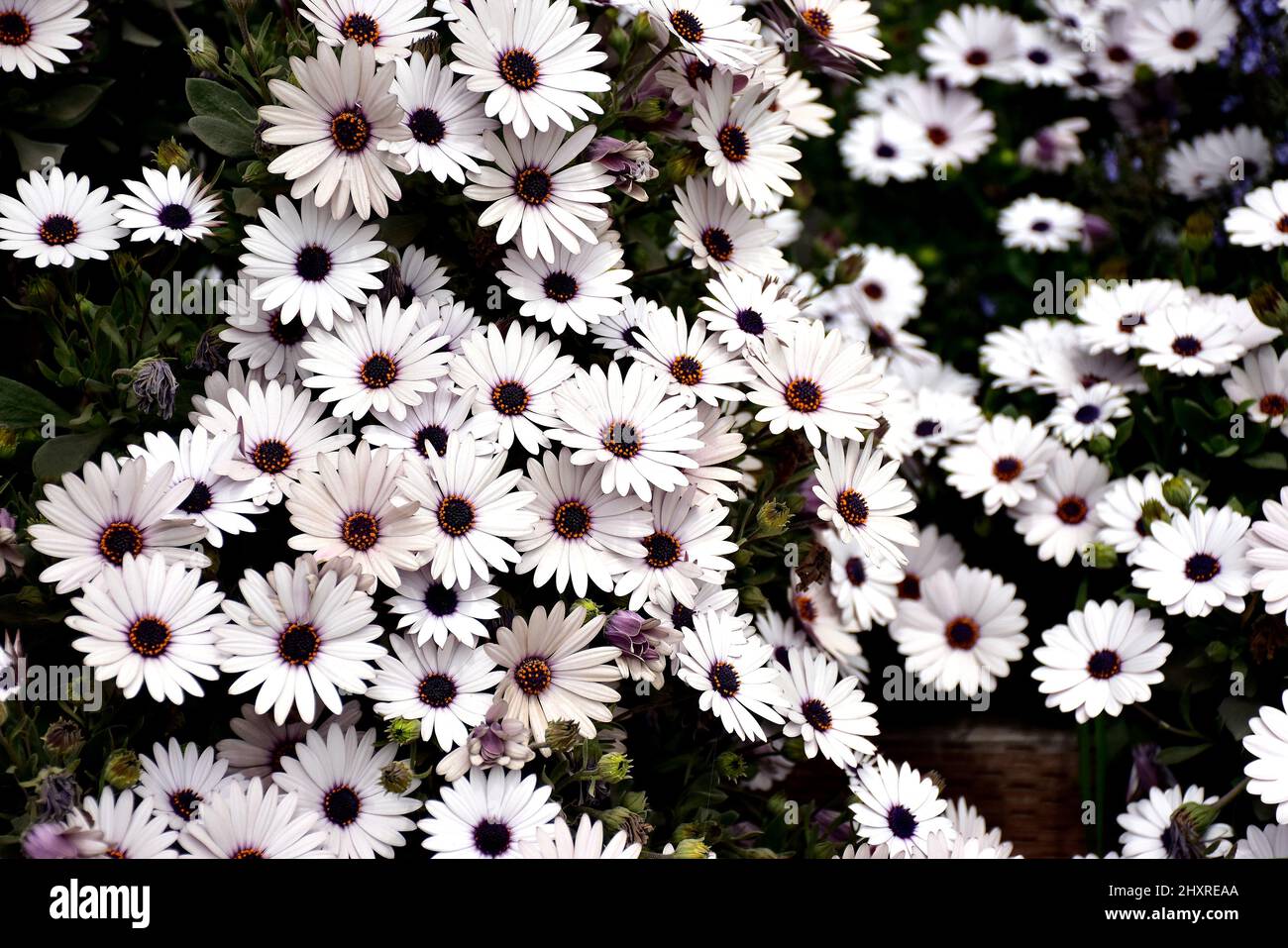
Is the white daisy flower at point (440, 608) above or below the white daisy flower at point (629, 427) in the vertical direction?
below

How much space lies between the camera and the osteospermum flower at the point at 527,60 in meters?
1.65

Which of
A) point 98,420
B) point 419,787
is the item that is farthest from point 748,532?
point 98,420

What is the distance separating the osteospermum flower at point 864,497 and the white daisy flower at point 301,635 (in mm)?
672

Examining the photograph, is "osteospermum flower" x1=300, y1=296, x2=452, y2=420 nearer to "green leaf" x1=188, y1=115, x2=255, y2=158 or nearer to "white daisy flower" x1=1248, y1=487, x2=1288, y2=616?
"green leaf" x1=188, y1=115, x2=255, y2=158

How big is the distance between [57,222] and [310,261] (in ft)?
1.24

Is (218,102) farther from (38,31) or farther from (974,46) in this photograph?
(974,46)

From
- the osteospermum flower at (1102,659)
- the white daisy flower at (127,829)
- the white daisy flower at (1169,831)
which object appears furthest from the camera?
the osteospermum flower at (1102,659)

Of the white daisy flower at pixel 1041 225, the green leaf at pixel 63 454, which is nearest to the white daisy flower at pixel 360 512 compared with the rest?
the green leaf at pixel 63 454

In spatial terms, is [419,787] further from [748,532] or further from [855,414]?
[855,414]

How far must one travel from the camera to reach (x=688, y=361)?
175 cm

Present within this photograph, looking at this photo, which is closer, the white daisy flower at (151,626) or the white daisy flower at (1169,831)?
the white daisy flower at (151,626)

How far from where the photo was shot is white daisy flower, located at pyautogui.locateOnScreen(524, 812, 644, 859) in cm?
147

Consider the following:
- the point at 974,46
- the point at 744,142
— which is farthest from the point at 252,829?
the point at 974,46

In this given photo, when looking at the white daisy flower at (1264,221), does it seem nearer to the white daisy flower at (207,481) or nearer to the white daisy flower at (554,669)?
the white daisy flower at (554,669)
